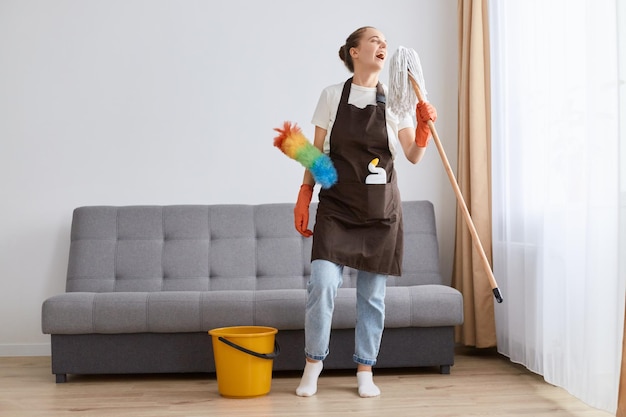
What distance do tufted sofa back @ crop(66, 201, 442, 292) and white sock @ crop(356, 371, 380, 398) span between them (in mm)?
866

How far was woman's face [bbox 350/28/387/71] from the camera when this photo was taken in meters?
2.77

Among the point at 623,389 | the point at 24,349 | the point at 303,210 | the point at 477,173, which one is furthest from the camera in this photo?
the point at 24,349

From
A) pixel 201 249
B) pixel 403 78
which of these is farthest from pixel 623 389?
pixel 201 249

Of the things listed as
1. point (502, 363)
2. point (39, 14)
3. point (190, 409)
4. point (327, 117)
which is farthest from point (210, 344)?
point (39, 14)

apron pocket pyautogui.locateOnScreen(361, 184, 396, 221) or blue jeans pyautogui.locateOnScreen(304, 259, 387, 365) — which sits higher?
apron pocket pyautogui.locateOnScreen(361, 184, 396, 221)

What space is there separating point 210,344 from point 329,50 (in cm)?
174

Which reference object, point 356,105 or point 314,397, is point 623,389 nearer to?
point 314,397

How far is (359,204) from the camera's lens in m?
2.82

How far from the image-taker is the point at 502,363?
352 cm

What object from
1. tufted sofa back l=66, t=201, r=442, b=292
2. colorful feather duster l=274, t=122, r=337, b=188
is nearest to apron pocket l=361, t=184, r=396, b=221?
colorful feather duster l=274, t=122, r=337, b=188

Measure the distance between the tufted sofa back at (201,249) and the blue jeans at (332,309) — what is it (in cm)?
80

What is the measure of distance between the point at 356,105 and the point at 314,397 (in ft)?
3.70

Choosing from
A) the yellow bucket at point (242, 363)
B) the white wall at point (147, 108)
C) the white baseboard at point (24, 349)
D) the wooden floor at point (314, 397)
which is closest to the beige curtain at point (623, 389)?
the wooden floor at point (314, 397)

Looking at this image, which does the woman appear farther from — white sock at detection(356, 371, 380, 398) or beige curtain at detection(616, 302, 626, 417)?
beige curtain at detection(616, 302, 626, 417)
